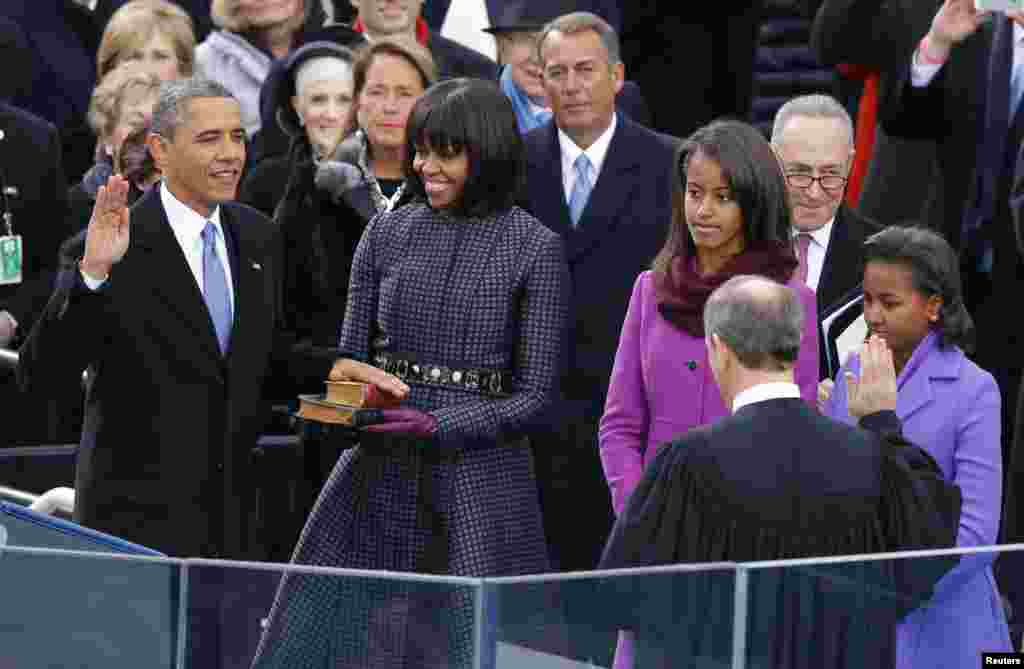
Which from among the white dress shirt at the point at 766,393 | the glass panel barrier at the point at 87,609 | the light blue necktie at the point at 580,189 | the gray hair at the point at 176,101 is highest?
the gray hair at the point at 176,101

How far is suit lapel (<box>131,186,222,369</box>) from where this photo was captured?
22.4ft

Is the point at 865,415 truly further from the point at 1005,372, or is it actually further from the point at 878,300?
the point at 1005,372

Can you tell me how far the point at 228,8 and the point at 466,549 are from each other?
433 centimetres

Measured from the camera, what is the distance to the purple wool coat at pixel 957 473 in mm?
5488

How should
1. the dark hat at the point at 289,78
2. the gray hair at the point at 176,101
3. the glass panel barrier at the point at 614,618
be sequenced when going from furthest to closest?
1. the dark hat at the point at 289,78
2. the gray hair at the point at 176,101
3. the glass panel barrier at the point at 614,618

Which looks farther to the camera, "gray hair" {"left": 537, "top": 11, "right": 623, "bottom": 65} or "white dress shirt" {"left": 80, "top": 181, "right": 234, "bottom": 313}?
"gray hair" {"left": 537, "top": 11, "right": 623, "bottom": 65}

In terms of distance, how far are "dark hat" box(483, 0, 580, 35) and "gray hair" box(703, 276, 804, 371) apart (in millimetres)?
4063

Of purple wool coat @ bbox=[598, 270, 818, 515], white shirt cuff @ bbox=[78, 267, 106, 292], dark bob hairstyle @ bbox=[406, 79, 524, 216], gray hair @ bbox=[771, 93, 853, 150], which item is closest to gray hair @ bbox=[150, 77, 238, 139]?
white shirt cuff @ bbox=[78, 267, 106, 292]

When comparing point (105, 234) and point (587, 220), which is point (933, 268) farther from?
point (105, 234)

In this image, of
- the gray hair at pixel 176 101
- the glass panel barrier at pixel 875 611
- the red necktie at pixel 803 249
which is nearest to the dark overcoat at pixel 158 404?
the gray hair at pixel 176 101

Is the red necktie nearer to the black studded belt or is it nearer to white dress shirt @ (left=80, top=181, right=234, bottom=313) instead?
the black studded belt

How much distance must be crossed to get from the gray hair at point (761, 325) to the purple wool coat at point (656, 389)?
2.73 feet

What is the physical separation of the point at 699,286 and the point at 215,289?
4.92 ft

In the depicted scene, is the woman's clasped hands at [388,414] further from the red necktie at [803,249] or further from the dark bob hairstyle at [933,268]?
the red necktie at [803,249]
